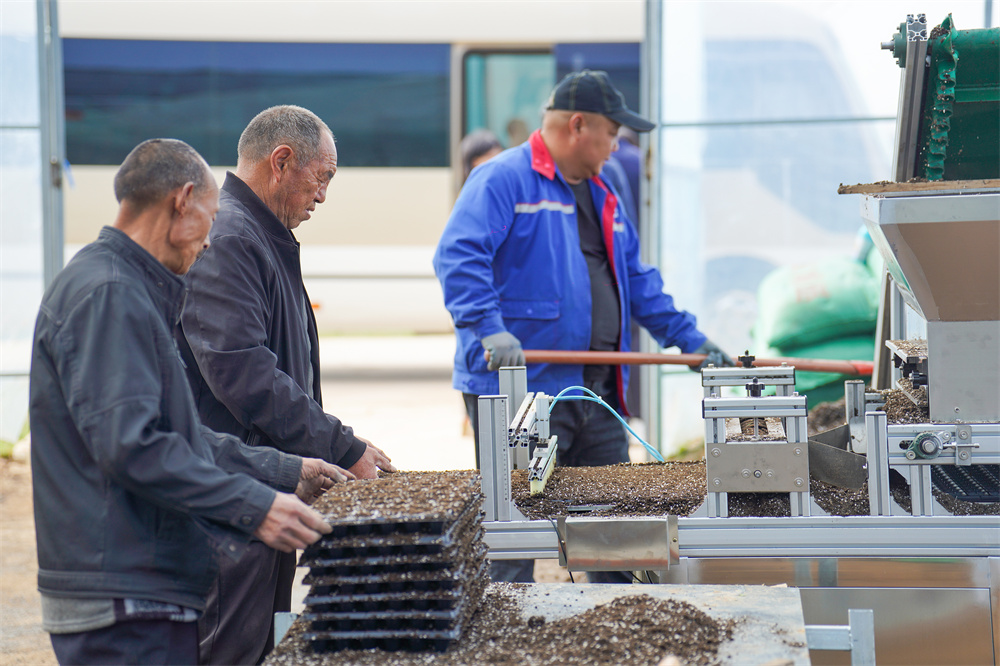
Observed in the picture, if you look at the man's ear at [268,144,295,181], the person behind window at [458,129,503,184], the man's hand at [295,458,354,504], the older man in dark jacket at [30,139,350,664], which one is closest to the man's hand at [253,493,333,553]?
the older man in dark jacket at [30,139,350,664]

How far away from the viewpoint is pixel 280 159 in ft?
7.80

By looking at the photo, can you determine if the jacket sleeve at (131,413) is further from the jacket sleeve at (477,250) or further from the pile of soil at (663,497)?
the jacket sleeve at (477,250)

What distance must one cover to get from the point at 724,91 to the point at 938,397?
321 centimetres

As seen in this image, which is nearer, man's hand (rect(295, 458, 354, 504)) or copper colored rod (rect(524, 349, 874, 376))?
man's hand (rect(295, 458, 354, 504))

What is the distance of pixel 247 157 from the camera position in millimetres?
2408

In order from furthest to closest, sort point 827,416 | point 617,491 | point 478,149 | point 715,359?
point 478,149, point 827,416, point 715,359, point 617,491

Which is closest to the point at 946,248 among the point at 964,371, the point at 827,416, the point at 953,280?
the point at 953,280

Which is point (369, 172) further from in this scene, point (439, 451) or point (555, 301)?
point (555, 301)

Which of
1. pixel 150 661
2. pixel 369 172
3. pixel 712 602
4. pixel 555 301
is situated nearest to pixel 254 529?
pixel 150 661

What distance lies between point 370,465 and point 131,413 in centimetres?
84

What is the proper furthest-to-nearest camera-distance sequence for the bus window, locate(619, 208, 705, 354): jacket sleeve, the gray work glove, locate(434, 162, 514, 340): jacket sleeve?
the bus window < locate(619, 208, 705, 354): jacket sleeve < locate(434, 162, 514, 340): jacket sleeve < the gray work glove

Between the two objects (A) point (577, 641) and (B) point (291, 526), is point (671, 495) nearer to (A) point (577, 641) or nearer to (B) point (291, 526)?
(A) point (577, 641)

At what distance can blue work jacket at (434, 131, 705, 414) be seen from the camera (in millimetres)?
3389

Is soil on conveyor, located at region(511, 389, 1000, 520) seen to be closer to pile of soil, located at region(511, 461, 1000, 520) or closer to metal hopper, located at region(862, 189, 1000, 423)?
pile of soil, located at region(511, 461, 1000, 520)
